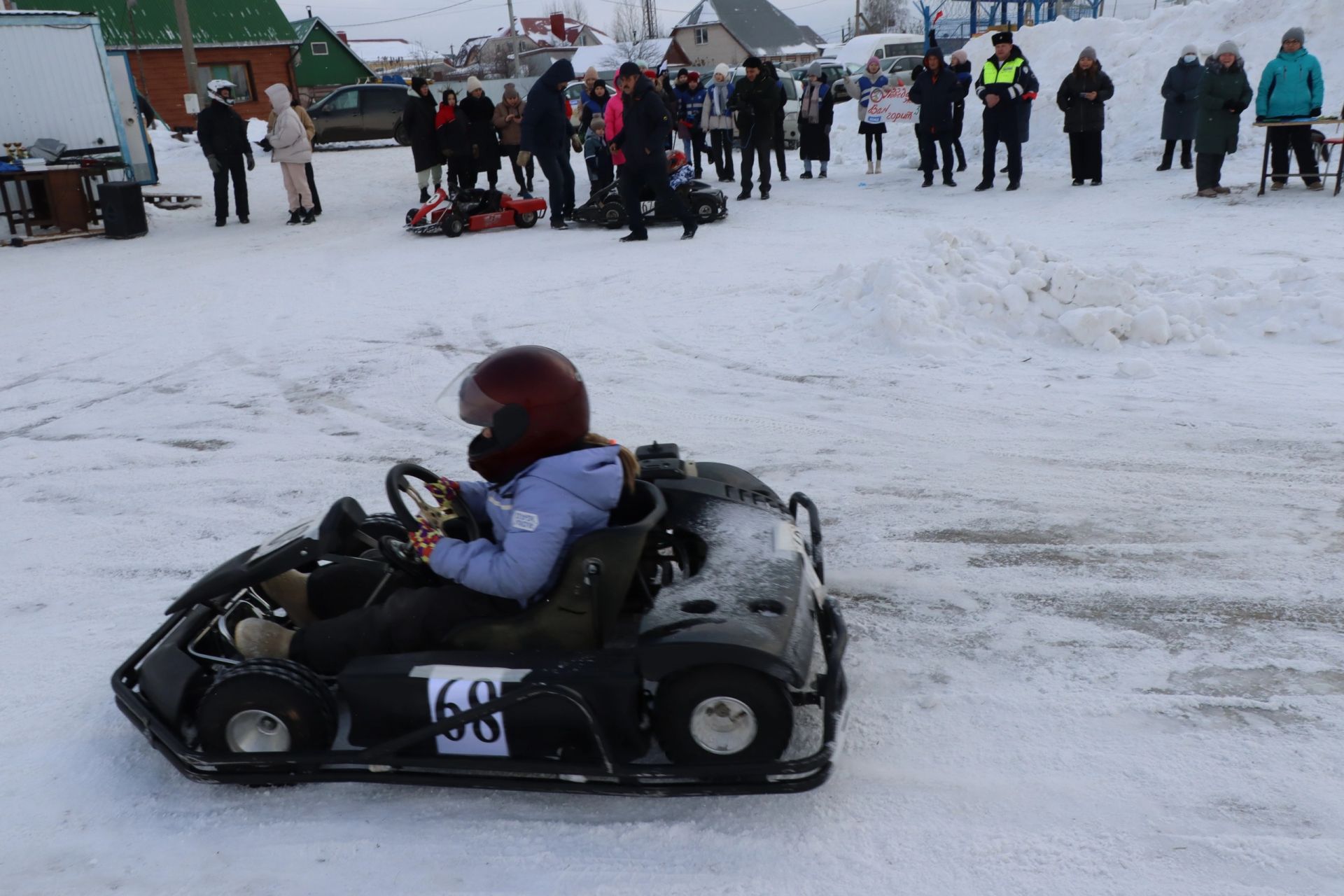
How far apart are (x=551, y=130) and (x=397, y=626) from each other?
35.4 ft

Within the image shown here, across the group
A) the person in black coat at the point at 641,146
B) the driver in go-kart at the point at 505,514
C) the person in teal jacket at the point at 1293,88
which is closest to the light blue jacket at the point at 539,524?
the driver in go-kart at the point at 505,514

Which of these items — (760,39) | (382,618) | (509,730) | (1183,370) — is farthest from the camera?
(760,39)

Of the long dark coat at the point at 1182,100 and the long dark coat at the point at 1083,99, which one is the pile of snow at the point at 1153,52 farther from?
the long dark coat at the point at 1083,99

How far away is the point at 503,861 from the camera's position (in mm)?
2668

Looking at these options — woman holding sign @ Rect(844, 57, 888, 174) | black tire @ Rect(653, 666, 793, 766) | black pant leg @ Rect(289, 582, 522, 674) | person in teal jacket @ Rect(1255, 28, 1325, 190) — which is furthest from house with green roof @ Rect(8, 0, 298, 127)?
black tire @ Rect(653, 666, 793, 766)

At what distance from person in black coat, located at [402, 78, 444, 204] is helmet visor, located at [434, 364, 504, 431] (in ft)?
39.6

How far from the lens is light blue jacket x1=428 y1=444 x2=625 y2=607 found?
2910 millimetres

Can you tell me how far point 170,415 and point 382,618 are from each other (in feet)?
13.3

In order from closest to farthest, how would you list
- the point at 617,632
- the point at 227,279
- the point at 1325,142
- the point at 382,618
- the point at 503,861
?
1. the point at 503,861
2. the point at 382,618
3. the point at 617,632
4. the point at 227,279
5. the point at 1325,142

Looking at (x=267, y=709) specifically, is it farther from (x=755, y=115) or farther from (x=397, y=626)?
(x=755, y=115)

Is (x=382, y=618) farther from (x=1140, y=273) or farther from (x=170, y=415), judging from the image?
(x=1140, y=273)

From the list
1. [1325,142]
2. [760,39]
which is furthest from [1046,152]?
[760,39]

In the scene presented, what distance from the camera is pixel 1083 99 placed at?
1304 cm

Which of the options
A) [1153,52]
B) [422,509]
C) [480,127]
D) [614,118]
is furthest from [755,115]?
[422,509]
